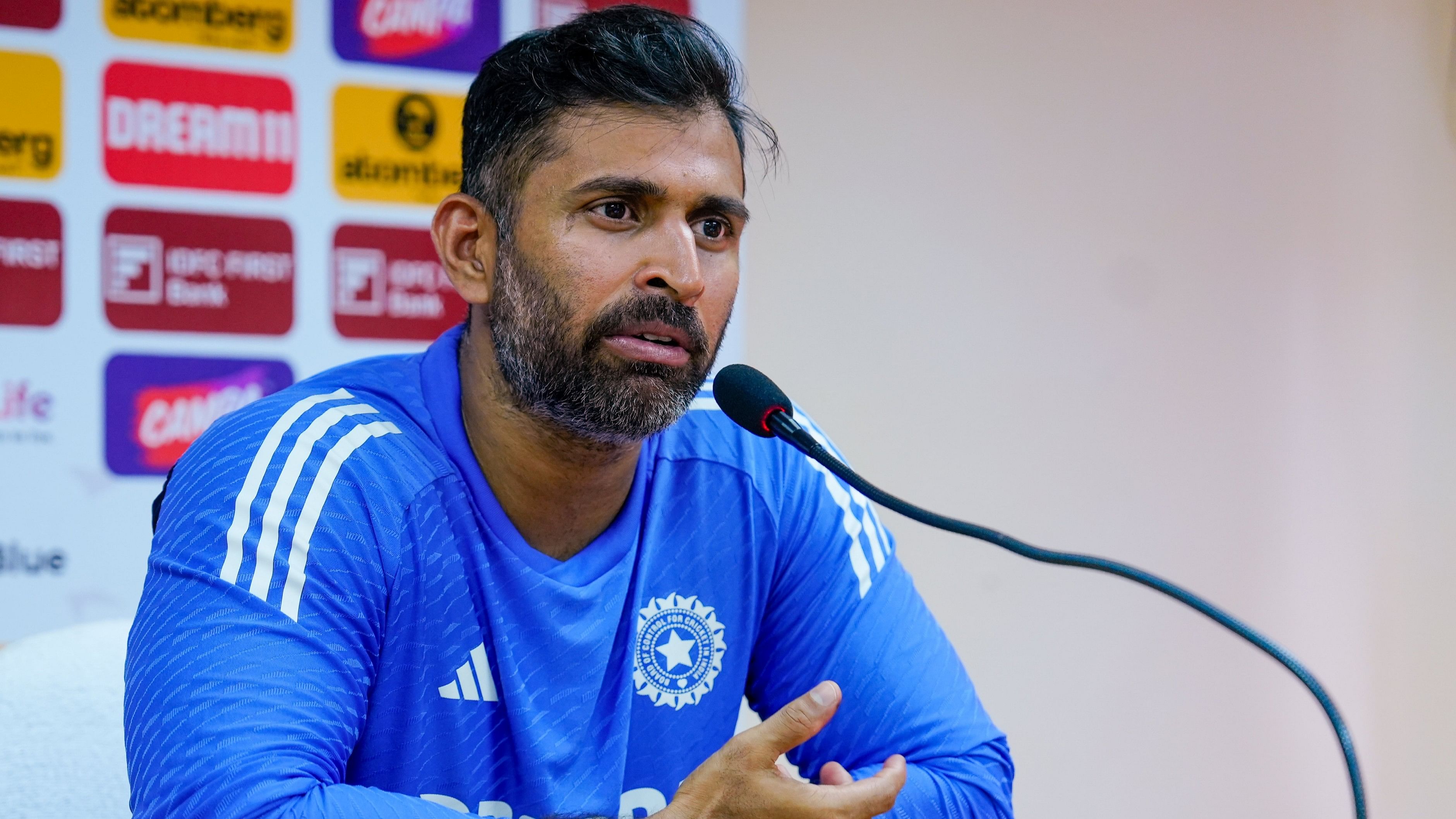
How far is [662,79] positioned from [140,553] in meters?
1.04

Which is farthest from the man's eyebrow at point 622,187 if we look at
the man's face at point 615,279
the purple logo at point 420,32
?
the purple logo at point 420,32

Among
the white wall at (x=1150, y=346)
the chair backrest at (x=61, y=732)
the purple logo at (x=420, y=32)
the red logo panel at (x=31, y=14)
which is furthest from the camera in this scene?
the white wall at (x=1150, y=346)

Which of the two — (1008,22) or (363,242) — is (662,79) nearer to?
(363,242)

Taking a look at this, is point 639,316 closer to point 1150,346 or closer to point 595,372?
point 595,372

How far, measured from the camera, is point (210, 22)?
1.67 m

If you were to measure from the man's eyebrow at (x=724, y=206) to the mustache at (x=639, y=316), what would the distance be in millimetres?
103

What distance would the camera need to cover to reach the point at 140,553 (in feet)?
5.46

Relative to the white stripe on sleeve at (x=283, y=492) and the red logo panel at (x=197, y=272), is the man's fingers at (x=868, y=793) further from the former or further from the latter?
the red logo panel at (x=197, y=272)

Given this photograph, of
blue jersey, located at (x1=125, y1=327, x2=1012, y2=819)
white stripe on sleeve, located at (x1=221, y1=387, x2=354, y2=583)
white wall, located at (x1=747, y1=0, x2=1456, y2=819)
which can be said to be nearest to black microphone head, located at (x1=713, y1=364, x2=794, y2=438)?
blue jersey, located at (x1=125, y1=327, x2=1012, y2=819)

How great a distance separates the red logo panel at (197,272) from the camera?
5.39ft

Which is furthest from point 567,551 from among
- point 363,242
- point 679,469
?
point 363,242

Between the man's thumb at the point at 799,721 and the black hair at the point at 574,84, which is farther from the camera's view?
the black hair at the point at 574,84

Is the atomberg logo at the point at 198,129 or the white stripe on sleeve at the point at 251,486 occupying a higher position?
the atomberg logo at the point at 198,129

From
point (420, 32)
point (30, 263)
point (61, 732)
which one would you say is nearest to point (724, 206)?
point (61, 732)
